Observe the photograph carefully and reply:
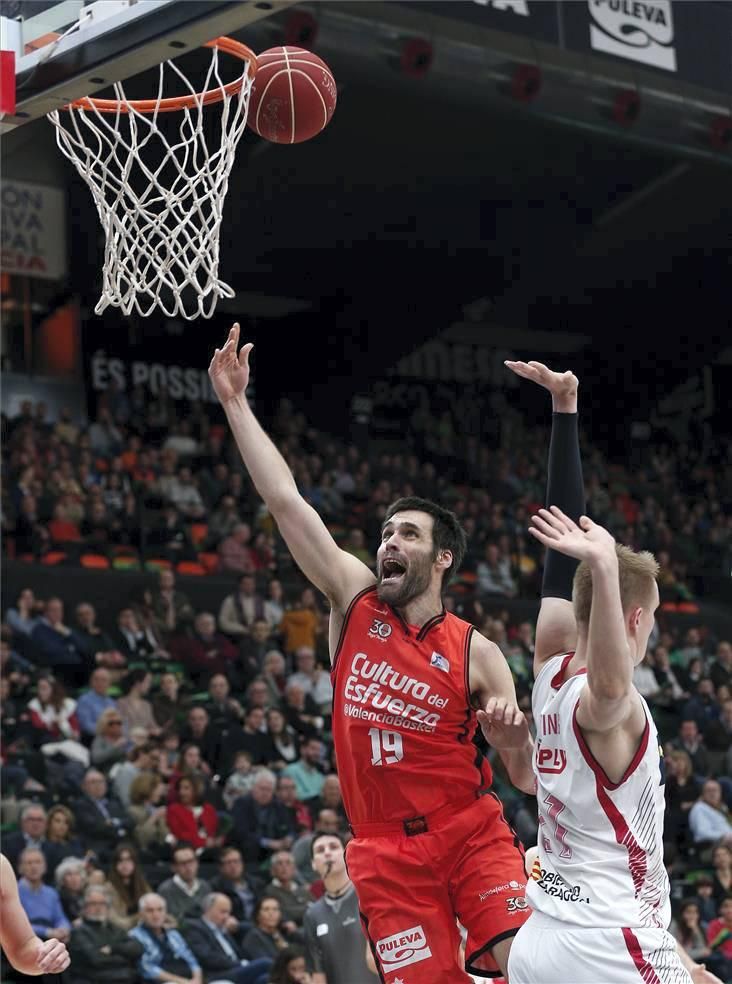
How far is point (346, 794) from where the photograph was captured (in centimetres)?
517

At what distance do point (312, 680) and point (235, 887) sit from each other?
13.6ft

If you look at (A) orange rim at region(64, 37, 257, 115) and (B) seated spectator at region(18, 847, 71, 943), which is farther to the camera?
(B) seated spectator at region(18, 847, 71, 943)

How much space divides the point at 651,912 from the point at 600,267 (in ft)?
73.9

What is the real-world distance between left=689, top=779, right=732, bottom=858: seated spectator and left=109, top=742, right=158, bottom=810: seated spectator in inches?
212

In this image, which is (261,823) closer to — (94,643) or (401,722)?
(94,643)

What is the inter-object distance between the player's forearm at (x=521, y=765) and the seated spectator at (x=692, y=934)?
310 inches

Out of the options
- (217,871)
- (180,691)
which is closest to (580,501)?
(217,871)

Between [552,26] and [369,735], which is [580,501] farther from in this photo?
[552,26]

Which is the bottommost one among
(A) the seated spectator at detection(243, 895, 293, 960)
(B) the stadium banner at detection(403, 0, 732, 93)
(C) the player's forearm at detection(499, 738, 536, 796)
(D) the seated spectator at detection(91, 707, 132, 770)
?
(A) the seated spectator at detection(243, 895, 293, 960)

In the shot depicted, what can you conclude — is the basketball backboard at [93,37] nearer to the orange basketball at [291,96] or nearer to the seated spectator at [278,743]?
the orange basketball at [291,96]

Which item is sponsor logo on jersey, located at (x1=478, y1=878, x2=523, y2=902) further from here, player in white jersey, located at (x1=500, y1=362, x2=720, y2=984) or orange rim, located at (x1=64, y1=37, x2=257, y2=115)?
orange rim, located at (x1=64, y1=37, x2=257, y2=115)

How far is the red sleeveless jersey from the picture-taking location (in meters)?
5.02

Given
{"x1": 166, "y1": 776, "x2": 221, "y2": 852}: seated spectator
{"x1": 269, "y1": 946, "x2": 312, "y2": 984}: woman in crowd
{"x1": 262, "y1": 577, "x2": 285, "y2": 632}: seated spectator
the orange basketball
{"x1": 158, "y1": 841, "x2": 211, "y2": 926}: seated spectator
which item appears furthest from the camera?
{"x1": 262, "y1": 577, "x2": 285, "y2": 632}: seated spectator

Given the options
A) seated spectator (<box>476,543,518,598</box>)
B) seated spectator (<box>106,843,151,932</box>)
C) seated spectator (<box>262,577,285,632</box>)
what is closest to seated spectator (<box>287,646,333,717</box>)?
seated spectator (<box>262,577,285,632</box>)
